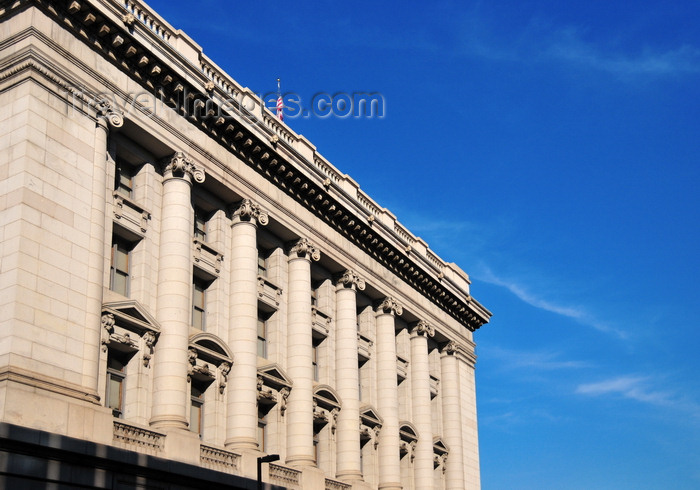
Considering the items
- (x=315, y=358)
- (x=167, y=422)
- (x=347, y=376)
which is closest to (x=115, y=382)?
(x=167, y=422)

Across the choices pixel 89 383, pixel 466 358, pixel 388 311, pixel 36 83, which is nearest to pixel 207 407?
pixel 89 383

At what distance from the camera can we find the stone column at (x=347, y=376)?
148 feet

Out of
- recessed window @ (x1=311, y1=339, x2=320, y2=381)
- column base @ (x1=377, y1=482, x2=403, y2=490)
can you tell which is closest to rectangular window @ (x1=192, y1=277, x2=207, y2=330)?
recessed window @ (x1=311, y1=339, x2=320, y2=381)

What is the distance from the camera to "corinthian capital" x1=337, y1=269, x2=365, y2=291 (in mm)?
49062

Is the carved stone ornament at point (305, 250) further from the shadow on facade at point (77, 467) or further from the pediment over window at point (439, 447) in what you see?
the pediment over window at point (439, 447)

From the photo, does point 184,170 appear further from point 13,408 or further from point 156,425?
point 13,408

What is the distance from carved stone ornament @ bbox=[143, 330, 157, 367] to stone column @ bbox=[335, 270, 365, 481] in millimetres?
14288

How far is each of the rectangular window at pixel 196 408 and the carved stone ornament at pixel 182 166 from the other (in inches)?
337

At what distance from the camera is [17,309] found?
27.6m

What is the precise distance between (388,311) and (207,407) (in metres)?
18.0

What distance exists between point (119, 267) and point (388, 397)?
811 inches

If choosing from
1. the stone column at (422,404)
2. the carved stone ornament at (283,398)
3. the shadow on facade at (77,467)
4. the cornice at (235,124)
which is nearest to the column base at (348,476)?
the carved stone ornament at (283,398)

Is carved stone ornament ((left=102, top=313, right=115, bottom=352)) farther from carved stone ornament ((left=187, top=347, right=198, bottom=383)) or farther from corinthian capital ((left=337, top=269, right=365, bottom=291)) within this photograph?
corinthian capital ((left=337, top=269, right=365, bottom=291))

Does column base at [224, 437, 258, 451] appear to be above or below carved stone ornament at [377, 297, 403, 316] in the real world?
below
